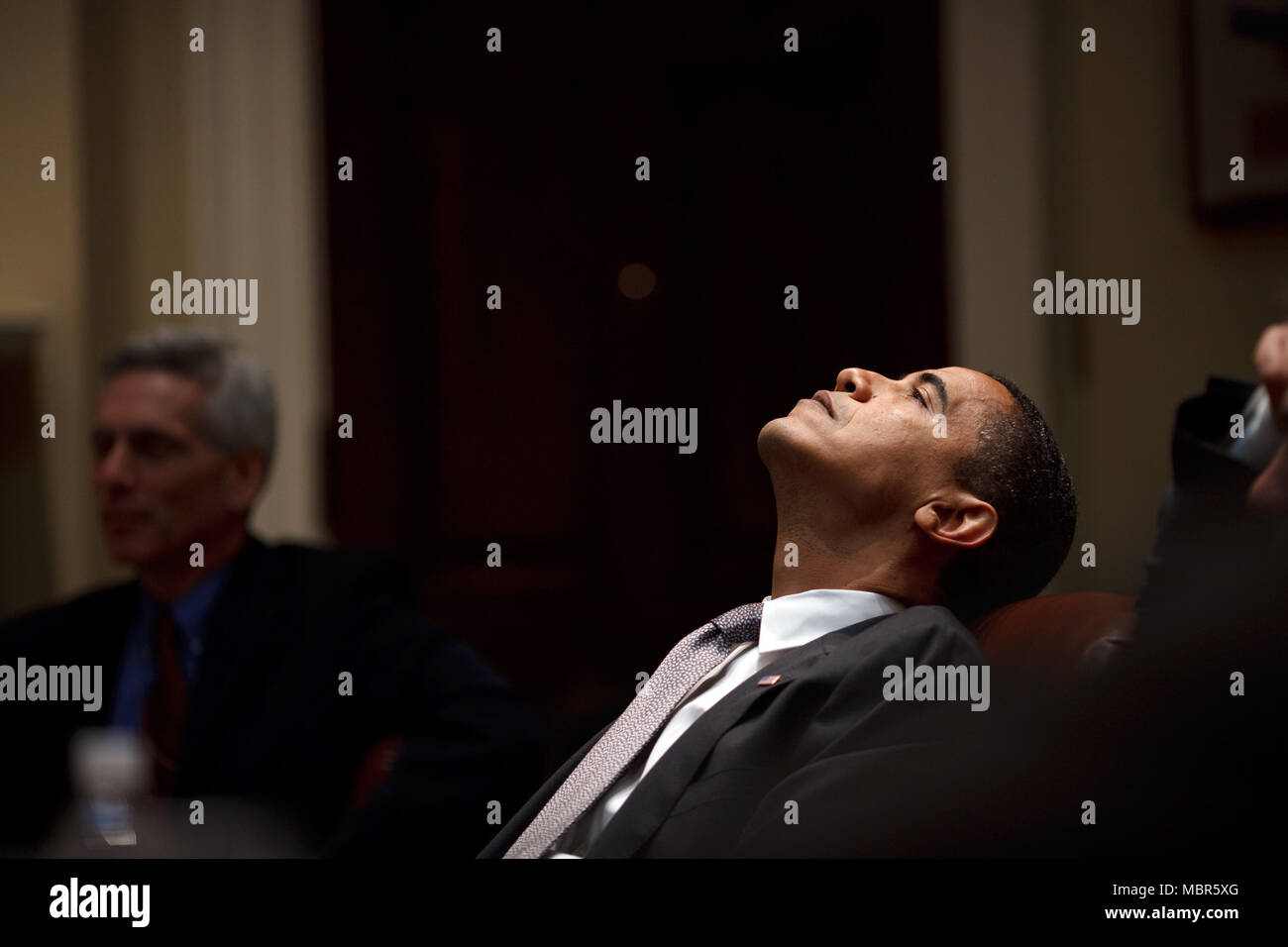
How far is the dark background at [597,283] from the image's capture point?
1.85m

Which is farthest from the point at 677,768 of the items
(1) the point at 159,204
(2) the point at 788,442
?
(1) the point at 159,204

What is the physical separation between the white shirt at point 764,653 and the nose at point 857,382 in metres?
0.19

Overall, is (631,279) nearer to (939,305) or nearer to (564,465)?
(564,465)

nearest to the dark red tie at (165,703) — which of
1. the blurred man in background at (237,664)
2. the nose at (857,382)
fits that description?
the blurred man in background at (237,664)

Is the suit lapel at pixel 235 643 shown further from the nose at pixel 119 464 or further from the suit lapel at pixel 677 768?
the suit lapel at pixel 677 768

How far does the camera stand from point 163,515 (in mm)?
1534

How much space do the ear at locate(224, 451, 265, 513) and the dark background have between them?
366 millimetres

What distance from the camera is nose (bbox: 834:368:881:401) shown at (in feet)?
3.92

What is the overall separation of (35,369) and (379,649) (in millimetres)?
869

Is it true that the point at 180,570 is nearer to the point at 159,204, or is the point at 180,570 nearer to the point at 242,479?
the point at 242,479

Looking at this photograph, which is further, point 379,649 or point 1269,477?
point 379,649

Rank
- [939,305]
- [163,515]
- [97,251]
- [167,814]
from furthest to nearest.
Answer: [97,251] → [939,305] → [163,515] → [167,814]
